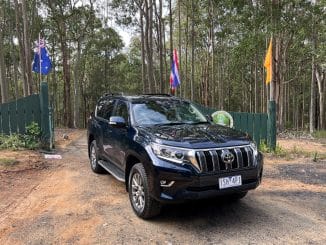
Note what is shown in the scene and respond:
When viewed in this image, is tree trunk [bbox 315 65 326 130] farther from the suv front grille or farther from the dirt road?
the suv front grille

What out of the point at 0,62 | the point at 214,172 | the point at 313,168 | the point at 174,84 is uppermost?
the point at 0,62

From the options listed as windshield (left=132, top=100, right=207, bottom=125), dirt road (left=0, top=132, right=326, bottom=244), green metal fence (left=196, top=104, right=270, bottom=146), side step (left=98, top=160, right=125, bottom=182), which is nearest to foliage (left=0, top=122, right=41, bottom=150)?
dirt road (left=0, top=132, right=326, bottom=244)

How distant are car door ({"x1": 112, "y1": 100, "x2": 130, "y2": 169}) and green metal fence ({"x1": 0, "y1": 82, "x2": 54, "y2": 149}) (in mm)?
5342

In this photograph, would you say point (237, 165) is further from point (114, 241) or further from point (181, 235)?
point (114, 241)

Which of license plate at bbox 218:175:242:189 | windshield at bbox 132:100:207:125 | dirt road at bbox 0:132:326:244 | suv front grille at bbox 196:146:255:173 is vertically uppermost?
windshield at bbox 132:100:207:125

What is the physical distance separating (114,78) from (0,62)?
26.6 metres

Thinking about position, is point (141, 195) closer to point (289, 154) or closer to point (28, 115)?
point (289, 154)

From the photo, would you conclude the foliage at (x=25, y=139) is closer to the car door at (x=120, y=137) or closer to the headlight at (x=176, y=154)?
the car door at (x=120, y=137)

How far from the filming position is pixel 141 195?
5418 mm

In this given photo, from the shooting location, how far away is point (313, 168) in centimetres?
923

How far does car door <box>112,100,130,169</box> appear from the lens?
6175 mm

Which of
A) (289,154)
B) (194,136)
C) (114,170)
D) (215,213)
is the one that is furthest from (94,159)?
(289,154)

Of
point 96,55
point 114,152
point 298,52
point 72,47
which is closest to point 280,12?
point 298,52

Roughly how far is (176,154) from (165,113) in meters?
1.64
